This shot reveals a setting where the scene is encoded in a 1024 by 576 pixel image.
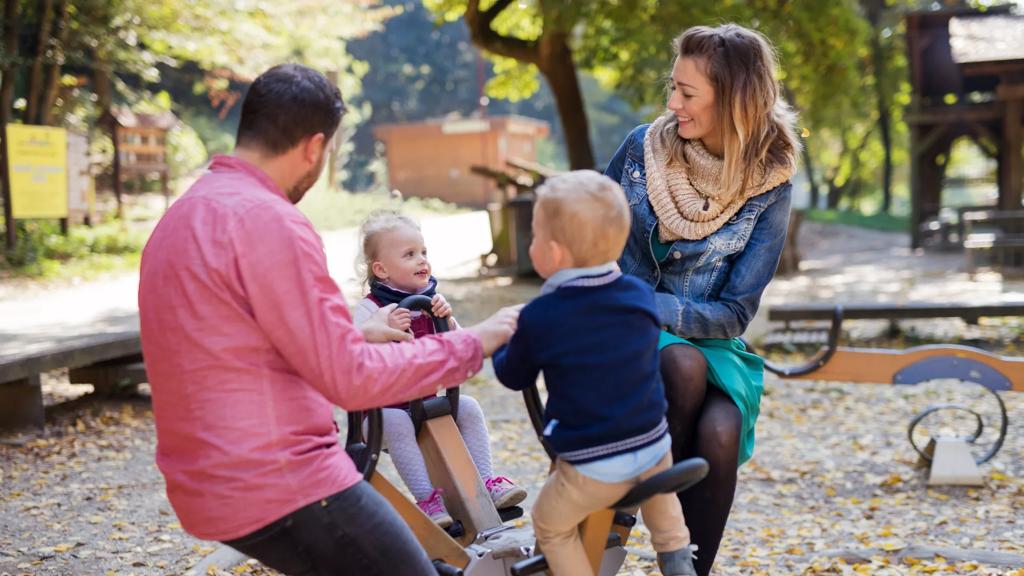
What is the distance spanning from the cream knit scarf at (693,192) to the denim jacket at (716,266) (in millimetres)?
29

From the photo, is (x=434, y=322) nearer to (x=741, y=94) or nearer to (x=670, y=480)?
(x=670, y=480)

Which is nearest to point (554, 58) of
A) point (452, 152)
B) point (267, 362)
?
point (267, 362)

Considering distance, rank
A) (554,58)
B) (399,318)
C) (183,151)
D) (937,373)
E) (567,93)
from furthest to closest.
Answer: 1. (183,151)
2. (567,93)
3. (554,58)
4. (937,373)
5. (399,318)

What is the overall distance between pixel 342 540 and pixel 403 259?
43.7 inches

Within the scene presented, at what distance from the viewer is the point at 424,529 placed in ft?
8.82

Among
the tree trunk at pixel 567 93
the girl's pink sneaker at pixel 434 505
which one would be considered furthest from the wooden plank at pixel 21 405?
the tree trunk at pixel 567 93

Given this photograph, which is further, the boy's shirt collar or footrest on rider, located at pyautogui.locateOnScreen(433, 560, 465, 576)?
footrest on rider, located at pyautogui.locateOnScreen(433, 560, 465, 576)

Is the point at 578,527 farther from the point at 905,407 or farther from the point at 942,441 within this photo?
the point at 905,407

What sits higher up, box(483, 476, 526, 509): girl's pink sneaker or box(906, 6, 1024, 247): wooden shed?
box(906, 6, 1024, 247): wooden shed

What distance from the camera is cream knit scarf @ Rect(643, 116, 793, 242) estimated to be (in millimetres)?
3043

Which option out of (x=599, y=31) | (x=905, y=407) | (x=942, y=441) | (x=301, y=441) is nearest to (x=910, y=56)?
(x=599, y=31)

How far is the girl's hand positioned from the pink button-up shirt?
606 mm

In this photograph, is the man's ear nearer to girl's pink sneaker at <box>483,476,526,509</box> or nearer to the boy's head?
the boy's head

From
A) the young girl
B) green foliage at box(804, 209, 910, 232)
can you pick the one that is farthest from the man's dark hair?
green foliage at box(804, 209, 910, 232)
